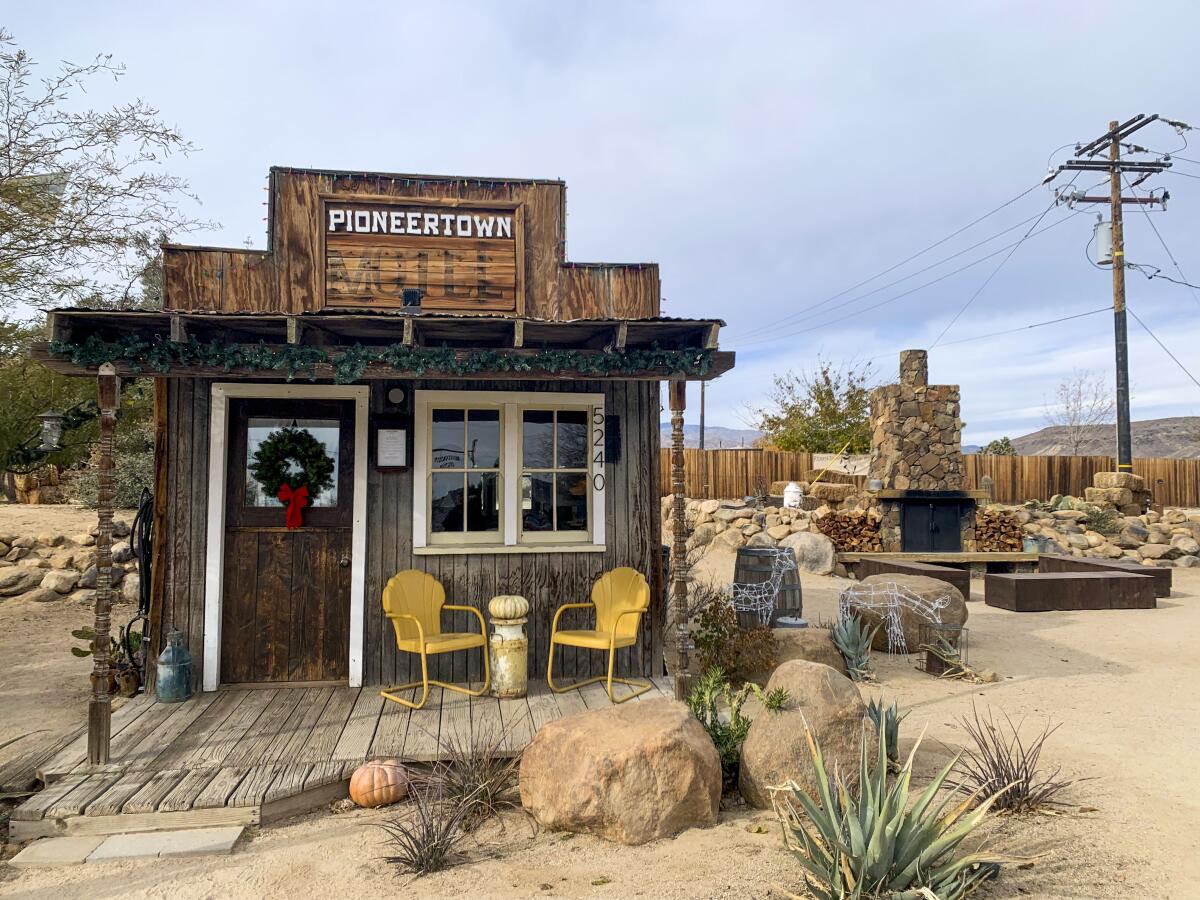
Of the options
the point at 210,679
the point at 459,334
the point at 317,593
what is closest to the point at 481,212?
the point at 459,334

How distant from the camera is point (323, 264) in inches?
235

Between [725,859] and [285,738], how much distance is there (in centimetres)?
258

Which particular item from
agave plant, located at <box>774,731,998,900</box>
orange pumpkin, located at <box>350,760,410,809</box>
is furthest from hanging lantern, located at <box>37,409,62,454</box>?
agave plant, located at <box>774,731,998,900</box>

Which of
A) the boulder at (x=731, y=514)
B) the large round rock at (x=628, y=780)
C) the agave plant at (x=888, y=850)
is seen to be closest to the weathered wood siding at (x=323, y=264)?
the large round rock at (x=628, y=780)

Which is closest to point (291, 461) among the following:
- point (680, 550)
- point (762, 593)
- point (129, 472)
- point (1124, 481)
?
point (680, 550)

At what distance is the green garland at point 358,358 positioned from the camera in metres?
4.59

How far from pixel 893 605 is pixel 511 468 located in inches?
163

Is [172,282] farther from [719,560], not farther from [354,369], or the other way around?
[719,560]

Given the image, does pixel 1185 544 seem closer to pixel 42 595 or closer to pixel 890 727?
pixel 890 727

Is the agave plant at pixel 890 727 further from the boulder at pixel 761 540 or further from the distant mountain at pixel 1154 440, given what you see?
the distant mountain at pixel 1154 440

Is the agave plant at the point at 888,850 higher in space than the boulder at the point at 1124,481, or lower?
lower

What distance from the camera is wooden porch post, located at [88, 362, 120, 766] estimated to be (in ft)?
13.6

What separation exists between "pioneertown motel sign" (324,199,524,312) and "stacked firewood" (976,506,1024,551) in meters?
11.1

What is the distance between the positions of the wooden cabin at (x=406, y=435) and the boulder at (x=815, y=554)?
7.86 m
